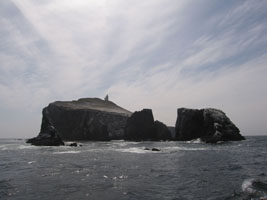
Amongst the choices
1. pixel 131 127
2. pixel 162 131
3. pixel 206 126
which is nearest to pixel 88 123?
pixel 131 127

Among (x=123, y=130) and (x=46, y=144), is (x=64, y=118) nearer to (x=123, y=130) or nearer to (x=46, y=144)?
(x=123, y=130)

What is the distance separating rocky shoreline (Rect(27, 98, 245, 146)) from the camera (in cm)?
9881

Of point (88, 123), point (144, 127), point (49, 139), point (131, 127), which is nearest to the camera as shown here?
point (49, 139)

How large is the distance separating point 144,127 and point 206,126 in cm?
6125

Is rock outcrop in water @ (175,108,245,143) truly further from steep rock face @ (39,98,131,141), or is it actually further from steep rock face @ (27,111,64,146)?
steep rock face @ (39,98,131,141)

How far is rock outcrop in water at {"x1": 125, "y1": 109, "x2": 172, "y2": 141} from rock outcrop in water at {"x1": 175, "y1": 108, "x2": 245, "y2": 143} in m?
27.5

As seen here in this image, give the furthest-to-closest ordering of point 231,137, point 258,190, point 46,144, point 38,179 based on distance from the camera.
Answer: point 231,137 < point 46,144 < point 38,179 < point 258,190

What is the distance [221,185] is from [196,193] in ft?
10.9

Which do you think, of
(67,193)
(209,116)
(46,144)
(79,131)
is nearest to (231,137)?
(209,116)

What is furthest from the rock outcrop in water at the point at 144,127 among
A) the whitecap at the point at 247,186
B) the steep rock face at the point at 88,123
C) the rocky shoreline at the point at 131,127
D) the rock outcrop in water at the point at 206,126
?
the whitecap at the point at 247,186

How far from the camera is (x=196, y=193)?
712 inches

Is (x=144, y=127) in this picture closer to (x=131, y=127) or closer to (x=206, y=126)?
(x=131, y=127)

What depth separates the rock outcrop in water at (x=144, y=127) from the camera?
163250mm

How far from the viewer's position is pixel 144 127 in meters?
164
